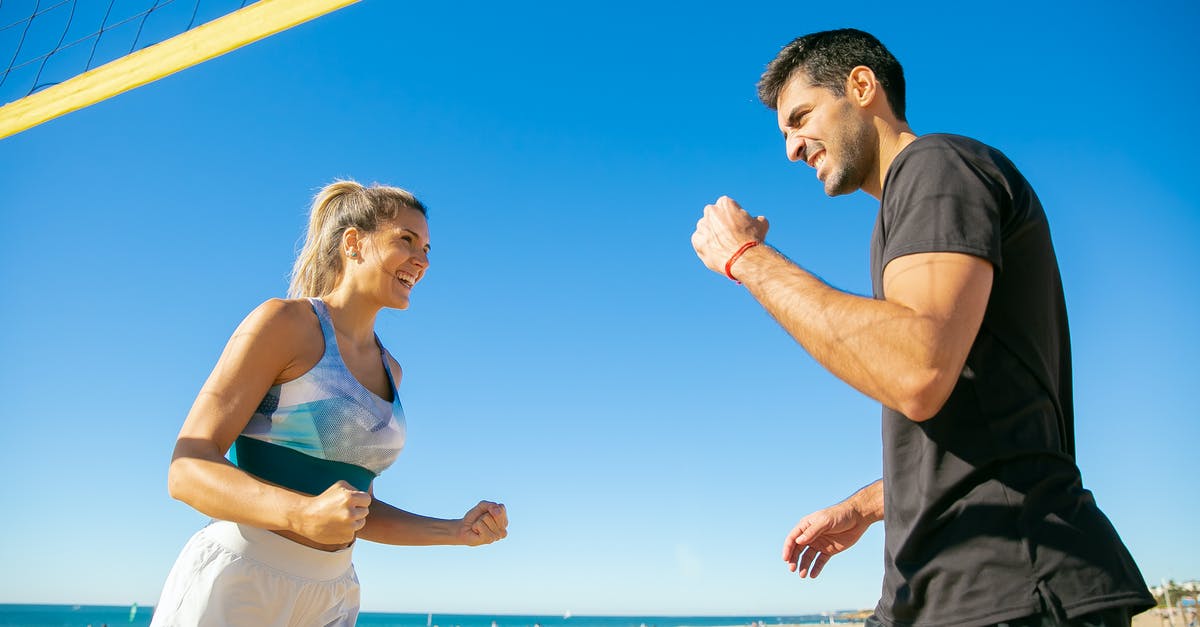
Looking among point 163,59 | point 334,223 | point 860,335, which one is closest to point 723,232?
point 860,335

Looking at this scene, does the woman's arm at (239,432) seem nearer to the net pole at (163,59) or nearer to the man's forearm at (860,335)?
the man's forearm at (860,335)

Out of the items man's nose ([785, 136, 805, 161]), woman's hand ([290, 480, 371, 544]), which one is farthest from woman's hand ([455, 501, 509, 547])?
man's nose ([785, 136, 805, 161])

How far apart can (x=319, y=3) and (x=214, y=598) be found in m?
4.36

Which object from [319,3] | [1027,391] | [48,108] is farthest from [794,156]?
[48,108]

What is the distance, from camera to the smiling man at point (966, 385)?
1396mm

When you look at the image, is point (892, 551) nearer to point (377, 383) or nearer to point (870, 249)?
point (870, 249)

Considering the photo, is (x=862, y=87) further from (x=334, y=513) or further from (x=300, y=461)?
(x=300, y=461)

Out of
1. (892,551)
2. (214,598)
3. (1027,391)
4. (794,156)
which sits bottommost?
(214,598)

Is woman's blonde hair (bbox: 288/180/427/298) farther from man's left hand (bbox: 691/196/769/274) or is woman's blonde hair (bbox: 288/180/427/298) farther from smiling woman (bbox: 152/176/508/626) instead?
man's left hand (bbox: 691/196/769/274)

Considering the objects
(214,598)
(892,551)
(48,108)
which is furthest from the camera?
(48,108)

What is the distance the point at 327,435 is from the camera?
226 cm

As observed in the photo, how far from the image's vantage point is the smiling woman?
1895mm

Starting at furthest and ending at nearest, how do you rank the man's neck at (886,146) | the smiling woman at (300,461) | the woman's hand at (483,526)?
the woman's hand at (483,526) < the man's neck at (886,146) < the smiling woman at (300,461)

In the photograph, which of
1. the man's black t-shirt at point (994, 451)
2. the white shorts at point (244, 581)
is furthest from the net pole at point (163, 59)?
the man's black t-shirt at point (994, 451)
